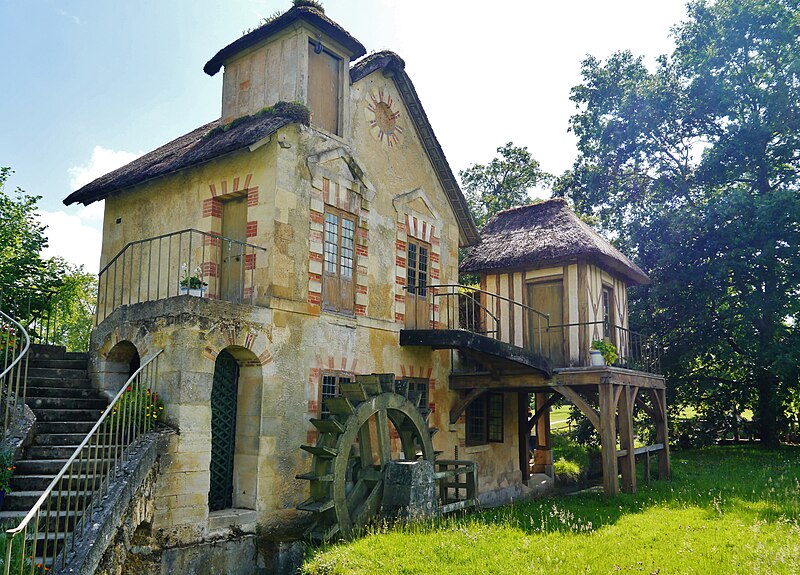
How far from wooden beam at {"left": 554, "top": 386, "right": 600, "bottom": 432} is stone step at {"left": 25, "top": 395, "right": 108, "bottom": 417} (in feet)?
29.9

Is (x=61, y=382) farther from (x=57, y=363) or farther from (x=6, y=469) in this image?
(x=6, y=469)

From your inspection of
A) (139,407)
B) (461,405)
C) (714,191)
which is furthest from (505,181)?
(139,407)

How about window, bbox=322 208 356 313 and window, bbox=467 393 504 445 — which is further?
window, bbox=467 393 504 445

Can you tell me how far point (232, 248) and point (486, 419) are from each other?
8237mm

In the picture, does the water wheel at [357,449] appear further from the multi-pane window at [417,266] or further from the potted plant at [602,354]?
the potted plant at [602,354]

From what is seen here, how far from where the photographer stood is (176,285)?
12.1m

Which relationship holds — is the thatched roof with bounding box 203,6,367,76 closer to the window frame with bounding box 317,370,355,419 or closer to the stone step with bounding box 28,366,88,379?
the window frame with bounding box 317,370,355,419

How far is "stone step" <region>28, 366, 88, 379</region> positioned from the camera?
396 inches

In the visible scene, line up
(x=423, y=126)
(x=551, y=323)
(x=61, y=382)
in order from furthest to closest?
1. (x=551, y=323)
2. (x=423, y=126)
3. (x=61, y=382)

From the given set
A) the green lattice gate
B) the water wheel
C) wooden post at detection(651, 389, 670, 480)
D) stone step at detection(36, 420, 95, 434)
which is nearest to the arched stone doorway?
the green lattice gate

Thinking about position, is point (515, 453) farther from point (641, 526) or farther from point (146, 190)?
point (146, 190)

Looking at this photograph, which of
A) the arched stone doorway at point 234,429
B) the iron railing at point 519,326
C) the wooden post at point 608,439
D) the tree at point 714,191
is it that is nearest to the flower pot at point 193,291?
the arched stone doorway at point 234,429

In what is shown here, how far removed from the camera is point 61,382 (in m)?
10.2

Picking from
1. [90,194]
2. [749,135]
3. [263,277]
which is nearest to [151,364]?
[263,277]
